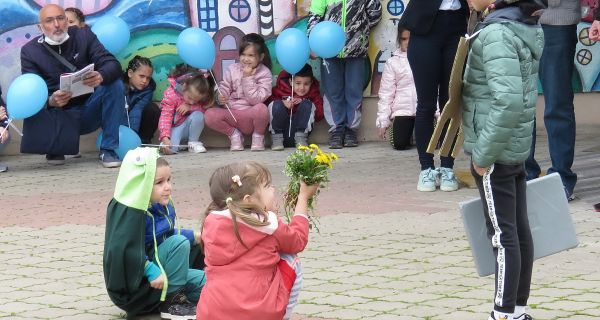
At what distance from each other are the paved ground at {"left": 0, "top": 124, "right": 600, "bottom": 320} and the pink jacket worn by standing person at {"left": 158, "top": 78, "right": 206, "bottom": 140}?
1.21m

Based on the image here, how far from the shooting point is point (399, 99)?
40.4 feet

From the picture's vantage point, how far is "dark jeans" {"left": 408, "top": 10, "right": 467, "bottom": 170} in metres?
9.45

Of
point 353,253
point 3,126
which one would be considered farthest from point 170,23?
point 353,253

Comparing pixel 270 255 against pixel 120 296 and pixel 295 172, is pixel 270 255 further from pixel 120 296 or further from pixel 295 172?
pixel 120 296

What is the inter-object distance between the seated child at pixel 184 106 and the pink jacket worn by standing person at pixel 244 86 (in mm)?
176

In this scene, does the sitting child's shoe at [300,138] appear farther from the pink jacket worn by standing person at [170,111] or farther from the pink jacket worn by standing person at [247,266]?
the pink jacket worn by standing person at [247,266]

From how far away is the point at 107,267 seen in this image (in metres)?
6.19

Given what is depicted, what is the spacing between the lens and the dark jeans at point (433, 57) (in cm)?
945

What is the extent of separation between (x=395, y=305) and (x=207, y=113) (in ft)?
22.0

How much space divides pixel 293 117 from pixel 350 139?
2.06 ft

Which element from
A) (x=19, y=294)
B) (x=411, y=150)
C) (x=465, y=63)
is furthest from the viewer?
(x=411, y=150)

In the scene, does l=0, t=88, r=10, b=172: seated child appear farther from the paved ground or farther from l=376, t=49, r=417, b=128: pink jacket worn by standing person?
l=376, t=49, r=417, b=128: pink jacket worn by standing person

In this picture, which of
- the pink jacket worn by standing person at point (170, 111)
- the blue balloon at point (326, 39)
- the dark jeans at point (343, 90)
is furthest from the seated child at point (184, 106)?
the blue balloon at point (326, 39)

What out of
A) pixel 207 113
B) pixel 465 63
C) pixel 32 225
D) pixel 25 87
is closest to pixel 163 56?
pixel 207 113
